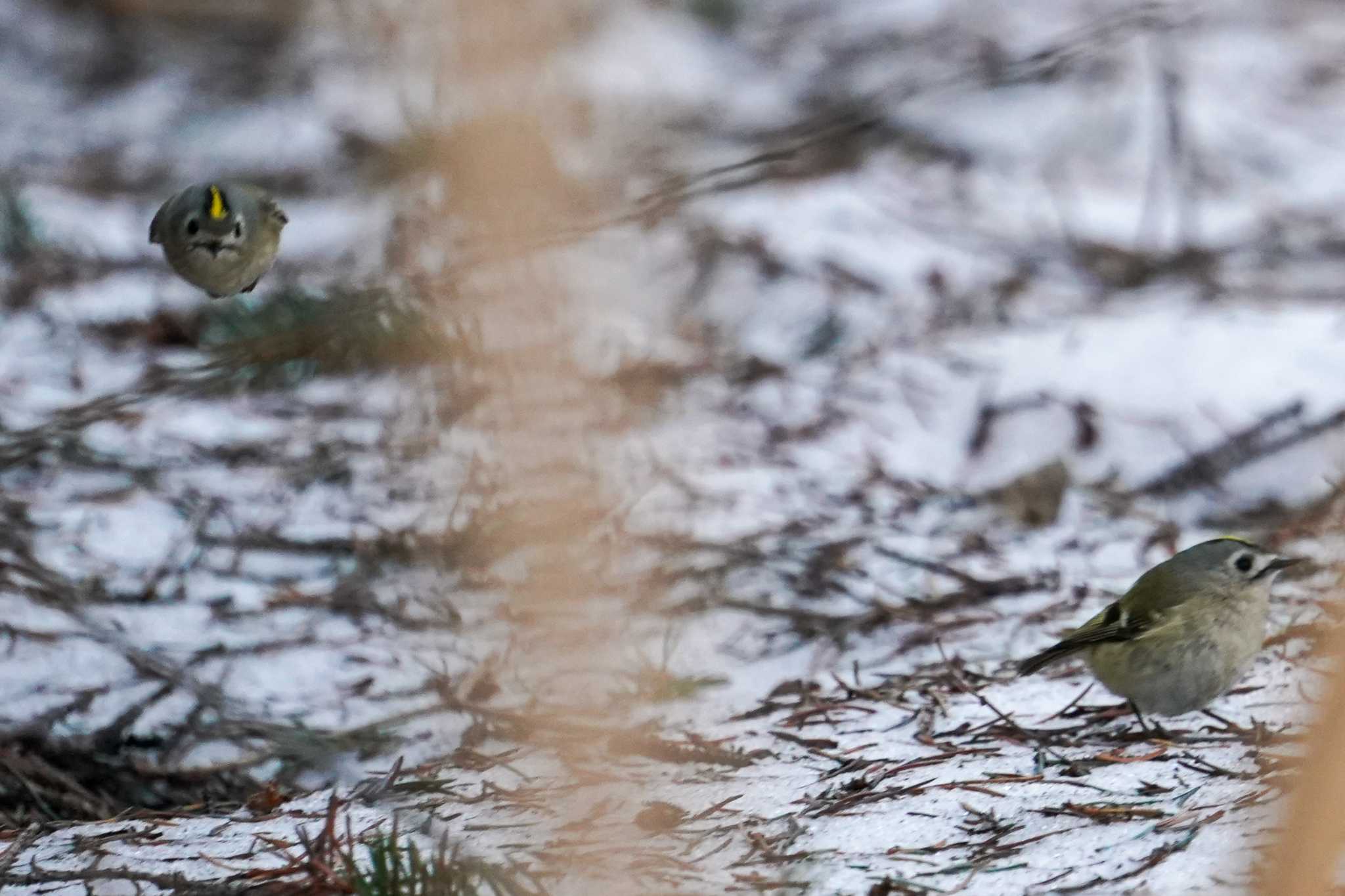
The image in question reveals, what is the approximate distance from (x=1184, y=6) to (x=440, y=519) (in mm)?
2046

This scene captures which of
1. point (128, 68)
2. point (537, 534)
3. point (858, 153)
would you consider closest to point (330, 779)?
point (537, 534)

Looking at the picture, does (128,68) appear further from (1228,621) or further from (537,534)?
(537,534)

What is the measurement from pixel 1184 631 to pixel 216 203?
157 centimetres

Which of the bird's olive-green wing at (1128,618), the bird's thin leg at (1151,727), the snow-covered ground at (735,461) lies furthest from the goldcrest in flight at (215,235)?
the bird's thin leg at (1151,727)

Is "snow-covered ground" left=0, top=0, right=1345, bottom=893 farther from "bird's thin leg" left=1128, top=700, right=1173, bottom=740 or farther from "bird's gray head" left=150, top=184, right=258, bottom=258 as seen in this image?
"bird's gray head" left=150, top=184, right=258, bottom=258

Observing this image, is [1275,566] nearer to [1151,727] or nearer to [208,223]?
[1151,727]

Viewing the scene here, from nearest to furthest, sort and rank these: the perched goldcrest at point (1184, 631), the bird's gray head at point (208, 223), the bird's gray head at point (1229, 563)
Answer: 1. the bird's gray head at point (208, 223)
2. the perched goldcrest at point (1184, 631)
3. the bird's gray head at point (1229, 563)

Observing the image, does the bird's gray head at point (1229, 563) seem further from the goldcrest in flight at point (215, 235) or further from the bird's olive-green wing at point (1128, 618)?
the goldcrest in flight at point (215, 235)

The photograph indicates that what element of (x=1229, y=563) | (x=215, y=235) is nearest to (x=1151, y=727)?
(x=1229, y=563)

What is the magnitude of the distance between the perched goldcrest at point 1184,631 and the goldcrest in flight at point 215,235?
53.9 inches


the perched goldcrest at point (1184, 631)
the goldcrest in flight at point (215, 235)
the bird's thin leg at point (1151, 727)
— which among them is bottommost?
the bird's thin leg at point (1151, 727)

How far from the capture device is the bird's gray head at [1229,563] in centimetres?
220

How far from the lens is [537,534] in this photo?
0.76 metres

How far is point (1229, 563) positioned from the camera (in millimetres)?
2225
